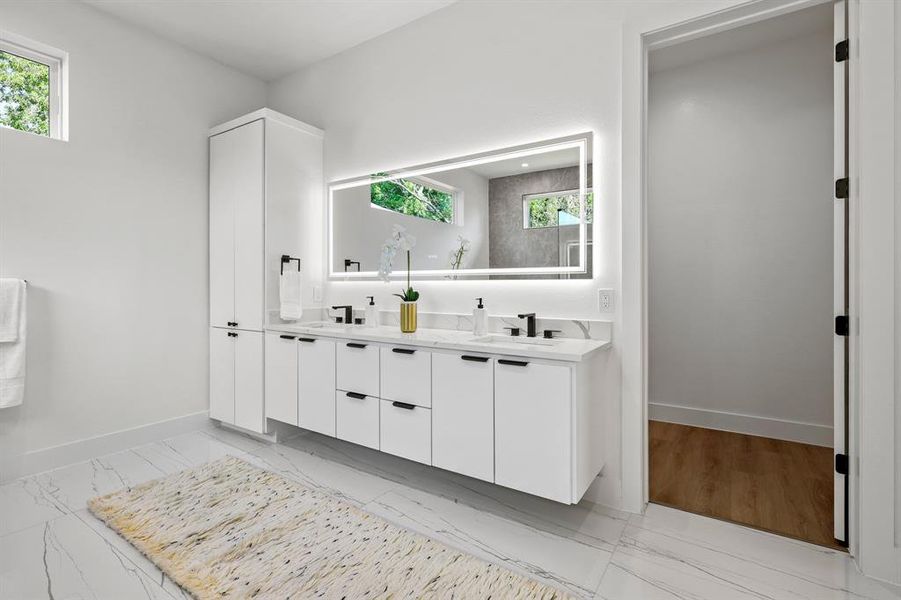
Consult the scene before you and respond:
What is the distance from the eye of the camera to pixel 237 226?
128 inches

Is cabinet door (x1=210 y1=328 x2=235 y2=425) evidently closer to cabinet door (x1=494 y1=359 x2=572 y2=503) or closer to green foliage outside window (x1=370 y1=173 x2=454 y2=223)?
green foliage outside window (x1=370 y1=173 x2=454 y2=223)

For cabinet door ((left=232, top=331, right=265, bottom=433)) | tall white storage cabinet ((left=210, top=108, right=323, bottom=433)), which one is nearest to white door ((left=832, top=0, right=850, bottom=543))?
tall white storage cabinet ((left=210, top=108, right=323, bottom=433))

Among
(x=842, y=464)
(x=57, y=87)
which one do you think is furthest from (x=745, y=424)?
(x=57, y=87)

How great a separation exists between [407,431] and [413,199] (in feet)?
5.01

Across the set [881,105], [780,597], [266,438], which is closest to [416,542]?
[780,597]

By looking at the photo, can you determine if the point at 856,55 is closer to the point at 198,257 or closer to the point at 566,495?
the point at 566,495

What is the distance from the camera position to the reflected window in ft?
7.71

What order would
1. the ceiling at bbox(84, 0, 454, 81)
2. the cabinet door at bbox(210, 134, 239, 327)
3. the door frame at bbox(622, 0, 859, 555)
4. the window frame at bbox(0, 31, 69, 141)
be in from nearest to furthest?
the door frame at bbox(622, 0, 859, 555)
the window frame at bbox(0, 31, 69, 141)
the ceiling at bbox(84, 0, 454, 81)
the cabinet door at bbox(210, 134, 239, 327)

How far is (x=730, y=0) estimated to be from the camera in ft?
6.48

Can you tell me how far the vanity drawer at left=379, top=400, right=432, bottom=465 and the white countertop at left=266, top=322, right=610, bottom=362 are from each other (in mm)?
354

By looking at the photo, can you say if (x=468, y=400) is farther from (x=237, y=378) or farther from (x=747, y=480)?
(x=237, y=378)

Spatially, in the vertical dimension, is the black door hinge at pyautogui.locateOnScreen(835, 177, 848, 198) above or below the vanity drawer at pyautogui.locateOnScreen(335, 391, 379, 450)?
above

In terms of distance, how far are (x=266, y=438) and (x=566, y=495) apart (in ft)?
7.37

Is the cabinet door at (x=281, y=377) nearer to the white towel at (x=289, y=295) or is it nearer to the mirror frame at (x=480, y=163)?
the white towel at (x=289, y=295)
